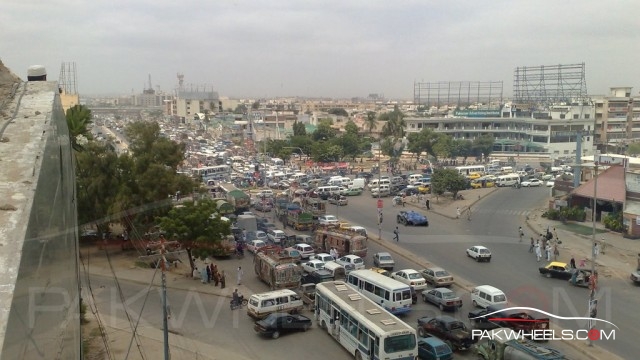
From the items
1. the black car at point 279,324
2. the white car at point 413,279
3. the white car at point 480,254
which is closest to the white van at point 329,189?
the white car at point 480,254

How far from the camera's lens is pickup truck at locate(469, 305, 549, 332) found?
926cm

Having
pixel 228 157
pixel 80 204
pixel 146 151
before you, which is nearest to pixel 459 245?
pixel 146 151

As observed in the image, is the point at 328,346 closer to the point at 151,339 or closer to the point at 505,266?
the point at 151,339

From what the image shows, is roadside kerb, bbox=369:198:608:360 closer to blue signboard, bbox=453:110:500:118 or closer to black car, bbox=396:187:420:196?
black car, bbox=396:187:420:196

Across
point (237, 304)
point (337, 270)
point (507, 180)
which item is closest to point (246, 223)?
point (337, 270)

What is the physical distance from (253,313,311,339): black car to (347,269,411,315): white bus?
1.37m

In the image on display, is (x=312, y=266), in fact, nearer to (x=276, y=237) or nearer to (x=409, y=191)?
(x=276, y=237)

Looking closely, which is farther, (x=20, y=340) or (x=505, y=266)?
(x=505, y=266)

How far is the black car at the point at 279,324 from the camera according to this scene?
31.0ft

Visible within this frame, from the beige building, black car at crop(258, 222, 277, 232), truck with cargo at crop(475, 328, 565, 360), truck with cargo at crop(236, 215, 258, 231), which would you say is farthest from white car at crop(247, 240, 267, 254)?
the beige building

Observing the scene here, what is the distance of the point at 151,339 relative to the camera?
933 centimetres

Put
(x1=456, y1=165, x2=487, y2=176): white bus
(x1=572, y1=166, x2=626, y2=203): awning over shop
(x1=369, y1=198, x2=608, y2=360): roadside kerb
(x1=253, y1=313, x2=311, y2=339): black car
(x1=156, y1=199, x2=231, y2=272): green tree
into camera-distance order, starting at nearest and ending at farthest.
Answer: (x1=369, y1=198, x2=608, y2=360): roadside kerb < (x1=253, y1=313, x2=311, y2=339): black car < (x1=156, y1=199, x2=231, y2=272): green tree < (x1=572, y1=166, x2=626, y2=203): awning over shop < (x1=456, y1=165, x2=487, y2=176): white bus

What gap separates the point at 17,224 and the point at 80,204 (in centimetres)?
1341

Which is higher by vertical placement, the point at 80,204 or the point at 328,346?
the point at 80,204
